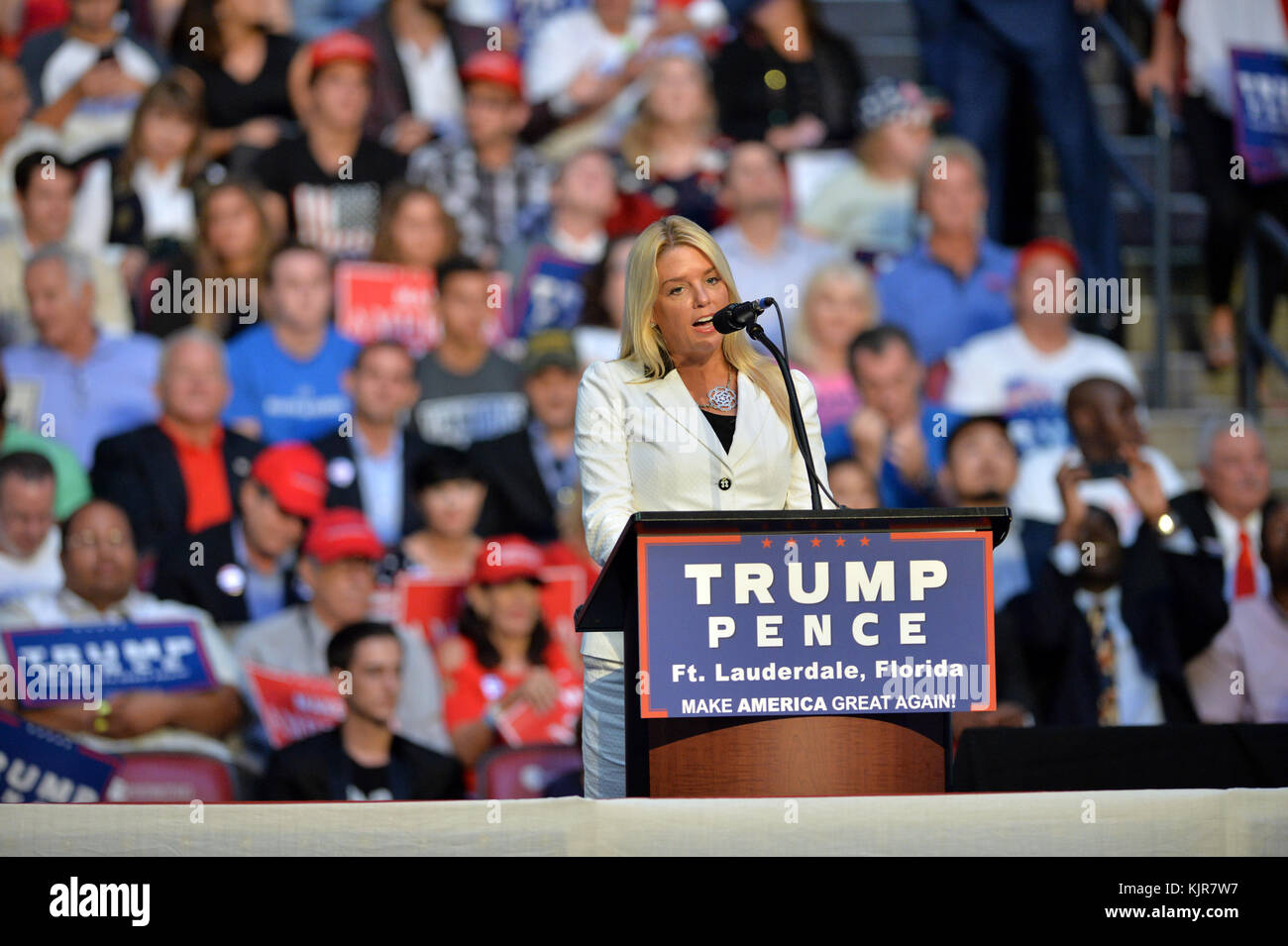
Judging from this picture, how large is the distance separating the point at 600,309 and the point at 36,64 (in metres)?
2.50

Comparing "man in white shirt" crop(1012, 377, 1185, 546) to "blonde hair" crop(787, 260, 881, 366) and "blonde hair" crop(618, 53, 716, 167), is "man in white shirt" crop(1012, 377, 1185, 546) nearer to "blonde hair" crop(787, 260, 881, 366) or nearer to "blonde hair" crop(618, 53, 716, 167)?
"blonde hair" crop(787, 260, 881, 366)

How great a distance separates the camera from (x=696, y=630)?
298cm

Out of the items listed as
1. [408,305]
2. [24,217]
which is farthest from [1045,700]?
[24,217]

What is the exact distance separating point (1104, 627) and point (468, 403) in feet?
8.29

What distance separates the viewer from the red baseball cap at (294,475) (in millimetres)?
6504

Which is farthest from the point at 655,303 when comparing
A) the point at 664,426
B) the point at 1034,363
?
the point at 1034,363

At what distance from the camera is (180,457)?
655 centimetres

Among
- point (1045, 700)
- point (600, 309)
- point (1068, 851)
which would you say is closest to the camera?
point (1068, 851)

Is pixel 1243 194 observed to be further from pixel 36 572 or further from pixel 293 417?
pixel 36 572

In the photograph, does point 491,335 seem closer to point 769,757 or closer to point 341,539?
point 341,539

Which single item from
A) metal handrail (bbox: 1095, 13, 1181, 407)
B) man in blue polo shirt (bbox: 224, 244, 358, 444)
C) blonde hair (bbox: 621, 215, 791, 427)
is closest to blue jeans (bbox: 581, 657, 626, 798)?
blonde hair (bbox: 621, 215, 791, 427)

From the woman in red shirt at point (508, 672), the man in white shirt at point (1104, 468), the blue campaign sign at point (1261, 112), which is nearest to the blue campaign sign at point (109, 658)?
the woman in red shirt at point (508, 672)

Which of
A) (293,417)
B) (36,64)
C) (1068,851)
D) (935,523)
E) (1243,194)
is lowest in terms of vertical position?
(1068,851)

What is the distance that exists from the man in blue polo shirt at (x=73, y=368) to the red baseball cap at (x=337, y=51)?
48.0 inches
